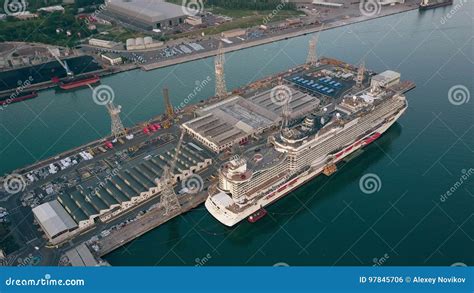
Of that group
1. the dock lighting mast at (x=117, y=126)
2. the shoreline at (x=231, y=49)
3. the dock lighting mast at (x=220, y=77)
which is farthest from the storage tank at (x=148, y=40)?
the dock lighting mast at (x=117, y=126)

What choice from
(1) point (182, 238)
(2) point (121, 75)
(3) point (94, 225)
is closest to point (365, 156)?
(1) point (182, 238)

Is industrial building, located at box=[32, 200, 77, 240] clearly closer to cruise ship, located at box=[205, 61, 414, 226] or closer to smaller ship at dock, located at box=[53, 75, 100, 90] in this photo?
cruise ship, located at box=[205, 61, 414, 226]

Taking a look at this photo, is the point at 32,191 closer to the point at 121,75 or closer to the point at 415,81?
the point at 121,75

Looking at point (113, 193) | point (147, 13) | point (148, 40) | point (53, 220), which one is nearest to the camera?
point (53, 220)

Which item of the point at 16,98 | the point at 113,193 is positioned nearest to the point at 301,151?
the point at 113,193

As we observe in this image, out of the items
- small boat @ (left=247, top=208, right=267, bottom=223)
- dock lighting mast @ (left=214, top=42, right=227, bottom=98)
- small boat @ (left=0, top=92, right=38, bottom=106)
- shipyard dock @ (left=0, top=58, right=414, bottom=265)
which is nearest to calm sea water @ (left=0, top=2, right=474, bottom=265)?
small boat @ (left=247, top=208, right=267, bottom=223)

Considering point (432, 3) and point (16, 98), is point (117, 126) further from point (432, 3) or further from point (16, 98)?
point (432, 3)
